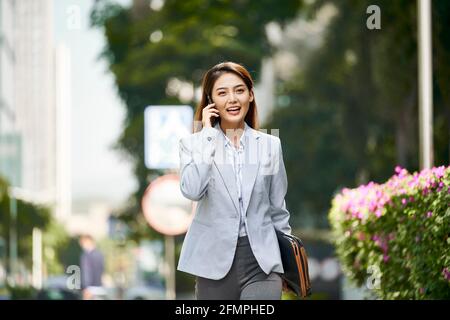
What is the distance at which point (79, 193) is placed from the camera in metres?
47.3

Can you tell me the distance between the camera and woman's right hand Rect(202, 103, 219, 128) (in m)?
5.46

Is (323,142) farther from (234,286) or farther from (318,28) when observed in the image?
(234,286)

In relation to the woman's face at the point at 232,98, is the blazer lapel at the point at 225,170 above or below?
below

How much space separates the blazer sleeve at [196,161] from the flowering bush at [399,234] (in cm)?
211

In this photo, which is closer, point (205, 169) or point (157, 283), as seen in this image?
point (205, 169)

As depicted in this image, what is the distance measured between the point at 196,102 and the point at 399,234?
69.1 feet

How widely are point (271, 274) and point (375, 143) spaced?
1134 inches

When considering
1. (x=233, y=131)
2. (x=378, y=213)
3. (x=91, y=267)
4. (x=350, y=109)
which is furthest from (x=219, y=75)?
(x=350, y=109)

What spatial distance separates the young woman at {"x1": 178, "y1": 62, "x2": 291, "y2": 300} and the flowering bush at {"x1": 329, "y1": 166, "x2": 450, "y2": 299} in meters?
1.94

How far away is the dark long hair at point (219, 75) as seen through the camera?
5.48 meters

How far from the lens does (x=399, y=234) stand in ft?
27.7

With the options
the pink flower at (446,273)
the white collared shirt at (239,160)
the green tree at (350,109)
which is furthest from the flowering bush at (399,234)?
the green tree at (350,109)

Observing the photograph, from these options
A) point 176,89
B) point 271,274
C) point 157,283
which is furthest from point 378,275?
point 157,283

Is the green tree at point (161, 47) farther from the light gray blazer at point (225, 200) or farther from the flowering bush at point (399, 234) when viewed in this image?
the light gray blazer at point (225, 200)
